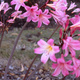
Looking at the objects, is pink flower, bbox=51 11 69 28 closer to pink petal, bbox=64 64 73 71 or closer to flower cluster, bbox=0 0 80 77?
flower cluster, bbox=0 0 80 77

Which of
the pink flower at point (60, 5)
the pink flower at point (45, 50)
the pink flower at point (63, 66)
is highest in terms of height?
the pink flower at point (60, 5)

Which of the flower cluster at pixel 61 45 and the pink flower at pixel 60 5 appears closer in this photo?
the flower cluster at pixel 61 45

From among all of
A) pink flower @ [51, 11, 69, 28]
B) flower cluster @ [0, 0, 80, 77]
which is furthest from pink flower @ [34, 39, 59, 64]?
pink flower @ [51, 11, 69, 28]

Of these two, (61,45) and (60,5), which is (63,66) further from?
(60,5)

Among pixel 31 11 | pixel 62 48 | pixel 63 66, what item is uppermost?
pixel 31 11

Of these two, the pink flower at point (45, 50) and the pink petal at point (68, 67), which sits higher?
the pink flower at point (45, 50)

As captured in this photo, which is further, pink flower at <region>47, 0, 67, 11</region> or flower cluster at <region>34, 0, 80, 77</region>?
pink flower at <region>47, 0, 67, 11</region>

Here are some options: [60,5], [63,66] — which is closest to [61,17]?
[60,5]

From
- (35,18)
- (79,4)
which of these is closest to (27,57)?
(35,18)

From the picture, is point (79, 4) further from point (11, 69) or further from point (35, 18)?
point (35, 18)

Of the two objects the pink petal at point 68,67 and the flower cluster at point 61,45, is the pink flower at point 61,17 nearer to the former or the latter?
the flower cluster at point 61,45

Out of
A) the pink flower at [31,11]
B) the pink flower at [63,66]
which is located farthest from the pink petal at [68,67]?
the pink flower at [31,11]

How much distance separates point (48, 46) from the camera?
0.66 meters

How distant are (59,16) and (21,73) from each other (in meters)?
1.22
